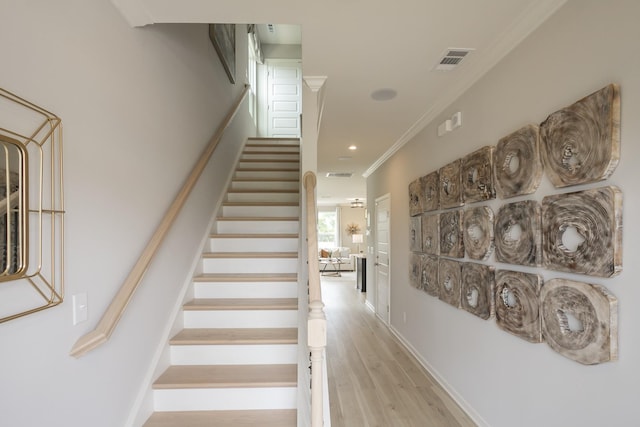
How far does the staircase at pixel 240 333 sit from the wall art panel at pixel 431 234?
136cm

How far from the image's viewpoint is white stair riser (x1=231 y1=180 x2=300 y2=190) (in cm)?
399

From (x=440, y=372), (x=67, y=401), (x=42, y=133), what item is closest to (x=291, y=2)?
(x=42, y=133)

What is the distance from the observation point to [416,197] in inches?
147

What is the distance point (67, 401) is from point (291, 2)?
6.53 ft

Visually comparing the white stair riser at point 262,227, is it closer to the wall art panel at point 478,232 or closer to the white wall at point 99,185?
the white wall at point 99,185

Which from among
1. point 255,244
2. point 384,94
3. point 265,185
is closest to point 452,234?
point 384,94

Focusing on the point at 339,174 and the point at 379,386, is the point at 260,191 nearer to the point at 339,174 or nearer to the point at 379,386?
the point at 379,386

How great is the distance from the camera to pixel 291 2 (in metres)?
1.62

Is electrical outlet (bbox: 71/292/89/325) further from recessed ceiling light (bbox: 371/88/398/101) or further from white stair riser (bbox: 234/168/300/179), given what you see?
white stair riser (bbox: 234/168/300/179)

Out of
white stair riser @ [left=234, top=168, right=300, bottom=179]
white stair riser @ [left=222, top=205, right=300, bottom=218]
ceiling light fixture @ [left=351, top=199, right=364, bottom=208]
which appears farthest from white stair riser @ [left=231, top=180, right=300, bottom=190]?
ceiling light fixture @ [left=351, top=199, right=364, bottom=208]

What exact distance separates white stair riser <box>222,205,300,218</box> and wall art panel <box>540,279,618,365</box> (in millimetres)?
2391

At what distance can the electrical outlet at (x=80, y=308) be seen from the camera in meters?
1.27

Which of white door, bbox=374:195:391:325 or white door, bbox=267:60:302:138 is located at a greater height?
white door, bbox=267:60:302:138

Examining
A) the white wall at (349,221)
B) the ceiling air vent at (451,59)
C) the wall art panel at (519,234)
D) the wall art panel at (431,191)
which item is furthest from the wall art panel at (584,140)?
the white wall at (349,221)
